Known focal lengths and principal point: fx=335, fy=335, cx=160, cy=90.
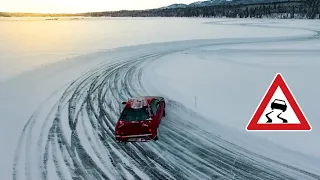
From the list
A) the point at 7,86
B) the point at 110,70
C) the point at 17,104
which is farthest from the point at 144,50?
the point at 17,104

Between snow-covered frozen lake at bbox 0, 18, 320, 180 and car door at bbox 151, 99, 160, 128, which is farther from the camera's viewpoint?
car door at bbox 151, 99, 160, 128

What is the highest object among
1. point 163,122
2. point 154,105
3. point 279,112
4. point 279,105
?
point 279,105

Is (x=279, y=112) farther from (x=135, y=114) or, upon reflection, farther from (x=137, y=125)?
(x=135, y=114)

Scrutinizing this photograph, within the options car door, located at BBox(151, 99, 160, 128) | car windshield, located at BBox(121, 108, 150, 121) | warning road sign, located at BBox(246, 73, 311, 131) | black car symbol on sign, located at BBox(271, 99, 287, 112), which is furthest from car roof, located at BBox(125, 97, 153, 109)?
black car symbol on sign, located at BBox(271, 99, 287, 112)

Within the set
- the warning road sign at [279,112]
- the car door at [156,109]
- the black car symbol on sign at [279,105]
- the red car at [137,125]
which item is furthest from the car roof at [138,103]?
the black car symbol on sign at [279,105]

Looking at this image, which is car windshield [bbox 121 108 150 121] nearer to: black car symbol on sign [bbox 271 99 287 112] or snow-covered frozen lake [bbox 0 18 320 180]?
snow-covered frozen lake [bbox 0 18 320 180]

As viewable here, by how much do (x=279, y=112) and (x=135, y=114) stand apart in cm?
511

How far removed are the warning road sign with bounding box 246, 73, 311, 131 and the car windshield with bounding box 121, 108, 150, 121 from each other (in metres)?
4.01

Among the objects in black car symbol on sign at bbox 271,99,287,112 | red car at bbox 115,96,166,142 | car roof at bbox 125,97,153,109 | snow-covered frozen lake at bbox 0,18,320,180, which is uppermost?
black car symbol on sign at bbox 271,99,287,112

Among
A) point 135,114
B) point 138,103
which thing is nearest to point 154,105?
point 138,103

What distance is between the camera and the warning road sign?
1138 centimetres

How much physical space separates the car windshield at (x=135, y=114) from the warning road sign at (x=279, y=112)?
4.01 metres

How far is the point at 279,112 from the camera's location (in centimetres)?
1155

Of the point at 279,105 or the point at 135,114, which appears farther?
the point at 135,114
